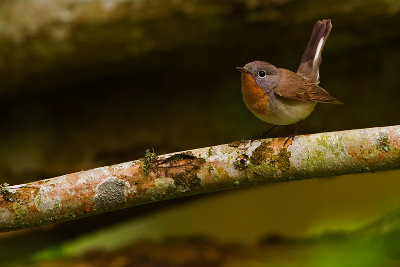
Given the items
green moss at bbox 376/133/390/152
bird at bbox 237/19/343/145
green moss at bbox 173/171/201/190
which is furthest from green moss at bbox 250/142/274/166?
green moss at bbox 376/133/390/152

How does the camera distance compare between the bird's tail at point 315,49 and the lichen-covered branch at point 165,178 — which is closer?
the lichen-covered branch at point 165,178

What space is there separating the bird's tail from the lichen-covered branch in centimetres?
106

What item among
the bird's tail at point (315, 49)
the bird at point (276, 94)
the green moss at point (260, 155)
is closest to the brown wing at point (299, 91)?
the bird at point (276, 94)

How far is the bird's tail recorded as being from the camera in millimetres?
3539

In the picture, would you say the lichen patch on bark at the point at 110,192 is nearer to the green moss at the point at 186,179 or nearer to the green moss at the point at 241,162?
the green moss at the point at 186,179

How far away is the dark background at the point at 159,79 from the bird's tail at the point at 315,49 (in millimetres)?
1091

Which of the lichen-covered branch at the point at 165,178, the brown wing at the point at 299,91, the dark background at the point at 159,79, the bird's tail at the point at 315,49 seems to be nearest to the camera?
the lichen-covered branch at the point at 165,178

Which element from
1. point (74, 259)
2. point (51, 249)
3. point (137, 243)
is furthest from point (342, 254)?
point (51, 249)

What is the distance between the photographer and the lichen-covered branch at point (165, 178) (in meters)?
2.61

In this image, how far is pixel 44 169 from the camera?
5383 millimetres

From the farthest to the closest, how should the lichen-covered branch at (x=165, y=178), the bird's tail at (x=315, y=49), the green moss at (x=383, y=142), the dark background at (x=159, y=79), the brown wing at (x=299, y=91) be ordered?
the dark background at (x=159, y=79) → the bird's tail at (x=315, y=49) → the brown wing at (x=299, y=91) → the lichen-covered branch at (x=165, y=178) → the green moss at (x=383, y=142)

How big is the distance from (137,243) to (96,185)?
2.64 metres

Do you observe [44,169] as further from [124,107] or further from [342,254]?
[342,254]

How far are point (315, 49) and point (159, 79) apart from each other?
2.25 meters
